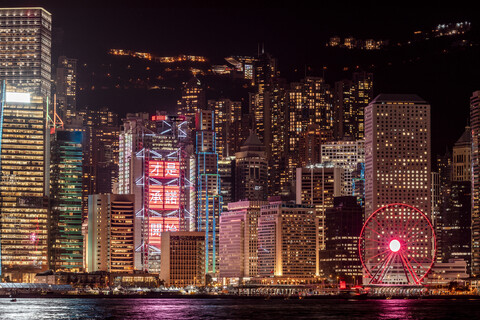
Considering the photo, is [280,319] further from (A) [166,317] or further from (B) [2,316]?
(B) [2,316]

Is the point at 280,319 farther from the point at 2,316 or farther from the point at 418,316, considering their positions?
the point at 2,316

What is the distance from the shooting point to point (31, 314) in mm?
198625

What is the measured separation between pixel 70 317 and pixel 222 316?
80.8 ft

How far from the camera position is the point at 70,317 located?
627 feet

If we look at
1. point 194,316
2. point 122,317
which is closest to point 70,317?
point 122,317

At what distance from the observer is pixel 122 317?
627 ft

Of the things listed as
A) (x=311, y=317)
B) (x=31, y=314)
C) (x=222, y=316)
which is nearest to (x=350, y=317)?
(x=311, y=317)

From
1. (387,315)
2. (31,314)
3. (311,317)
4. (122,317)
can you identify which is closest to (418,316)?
(387,315)

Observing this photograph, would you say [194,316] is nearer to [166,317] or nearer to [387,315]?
[166,317]

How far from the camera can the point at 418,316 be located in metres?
195

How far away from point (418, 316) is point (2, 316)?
66863 mm

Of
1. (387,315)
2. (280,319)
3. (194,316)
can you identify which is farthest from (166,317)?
(387,315)

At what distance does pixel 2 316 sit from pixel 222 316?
35269mm

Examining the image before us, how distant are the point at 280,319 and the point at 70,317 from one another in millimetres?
33368
